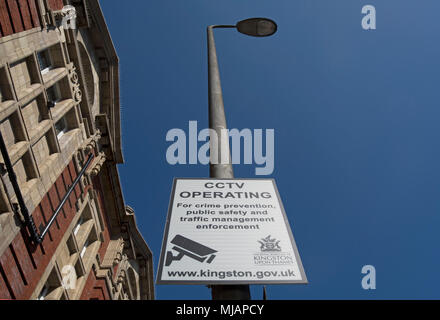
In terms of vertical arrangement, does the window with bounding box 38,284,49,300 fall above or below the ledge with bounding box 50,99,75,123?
below

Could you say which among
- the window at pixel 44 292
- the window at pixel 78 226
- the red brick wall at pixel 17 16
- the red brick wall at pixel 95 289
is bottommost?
the red brick wall at pixel 95 289

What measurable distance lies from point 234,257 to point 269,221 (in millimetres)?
816

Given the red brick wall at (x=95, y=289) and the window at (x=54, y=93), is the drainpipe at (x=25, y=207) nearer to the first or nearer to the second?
the window at (x=54, y=93)

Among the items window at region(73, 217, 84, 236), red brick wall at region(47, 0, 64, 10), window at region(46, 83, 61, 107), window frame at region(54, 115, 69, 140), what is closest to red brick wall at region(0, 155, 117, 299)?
window frame at region(54, 115, 69, 140)

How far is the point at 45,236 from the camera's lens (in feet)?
38.8

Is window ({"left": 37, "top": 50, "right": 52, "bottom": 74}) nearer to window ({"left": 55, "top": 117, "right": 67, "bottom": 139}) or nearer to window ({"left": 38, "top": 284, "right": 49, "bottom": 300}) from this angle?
window ({"left": 55, "top": 117, "right": 67, "bottom": 139})

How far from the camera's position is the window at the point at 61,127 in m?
14.5

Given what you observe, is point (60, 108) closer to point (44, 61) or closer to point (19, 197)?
point (44, 61)

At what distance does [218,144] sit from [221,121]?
0.57m

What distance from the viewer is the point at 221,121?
4.66m

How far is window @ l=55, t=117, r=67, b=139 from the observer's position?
573 inches

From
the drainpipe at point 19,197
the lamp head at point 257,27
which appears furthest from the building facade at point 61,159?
the lamp head at point 257,27

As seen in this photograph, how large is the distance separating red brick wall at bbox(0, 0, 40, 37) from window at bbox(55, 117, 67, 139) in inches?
165
